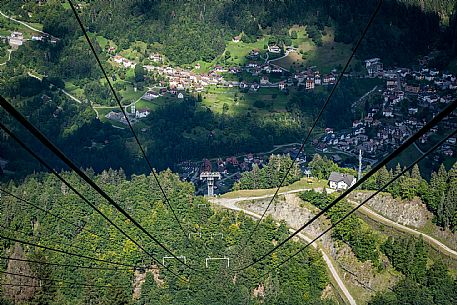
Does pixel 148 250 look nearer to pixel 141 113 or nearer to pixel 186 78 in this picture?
pixel 141 113

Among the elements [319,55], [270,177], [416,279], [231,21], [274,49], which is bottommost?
[270,177]

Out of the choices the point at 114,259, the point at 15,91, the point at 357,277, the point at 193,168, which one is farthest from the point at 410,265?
the point at 15,91

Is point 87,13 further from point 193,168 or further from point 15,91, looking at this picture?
point 193,168

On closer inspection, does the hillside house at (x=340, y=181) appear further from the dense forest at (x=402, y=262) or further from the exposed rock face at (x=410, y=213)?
the dense forest at (x=402, y=262)

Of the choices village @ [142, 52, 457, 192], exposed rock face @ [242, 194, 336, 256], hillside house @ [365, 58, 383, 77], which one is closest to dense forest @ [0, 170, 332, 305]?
exposed rock face @ [242, 194, 336, 256]

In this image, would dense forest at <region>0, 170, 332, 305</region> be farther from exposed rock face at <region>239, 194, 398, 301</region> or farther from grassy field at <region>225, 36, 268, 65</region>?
grassy field at <region>225, 36, 268, 65</region>

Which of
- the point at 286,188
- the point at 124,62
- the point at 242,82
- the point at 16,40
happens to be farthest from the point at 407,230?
the point at 16,40
